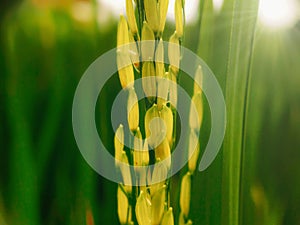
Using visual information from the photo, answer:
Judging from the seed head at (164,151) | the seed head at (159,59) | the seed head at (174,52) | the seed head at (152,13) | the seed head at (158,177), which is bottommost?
the seed head at (158,177)

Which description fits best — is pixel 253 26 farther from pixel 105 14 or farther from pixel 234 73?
pixel 105 14

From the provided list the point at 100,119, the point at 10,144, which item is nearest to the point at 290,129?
the point at 100,119

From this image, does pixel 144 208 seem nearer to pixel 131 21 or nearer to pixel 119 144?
pixel 119 144

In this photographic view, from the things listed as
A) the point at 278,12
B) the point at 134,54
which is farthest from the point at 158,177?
the point at 278,12

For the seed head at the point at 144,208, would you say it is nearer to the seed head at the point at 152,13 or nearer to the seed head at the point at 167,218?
the seed head at the point at 167,218

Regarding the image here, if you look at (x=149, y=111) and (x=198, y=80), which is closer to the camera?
(x=149, y=111)

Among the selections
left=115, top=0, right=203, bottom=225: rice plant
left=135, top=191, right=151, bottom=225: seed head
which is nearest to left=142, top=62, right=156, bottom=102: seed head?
left=115, top=0, right=203, bottom=225: rice plant

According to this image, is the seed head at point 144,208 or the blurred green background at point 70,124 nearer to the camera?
the seed head at point 144,208

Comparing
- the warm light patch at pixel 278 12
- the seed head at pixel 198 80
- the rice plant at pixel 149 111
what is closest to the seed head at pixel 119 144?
the rice plant at pixel 149 111
